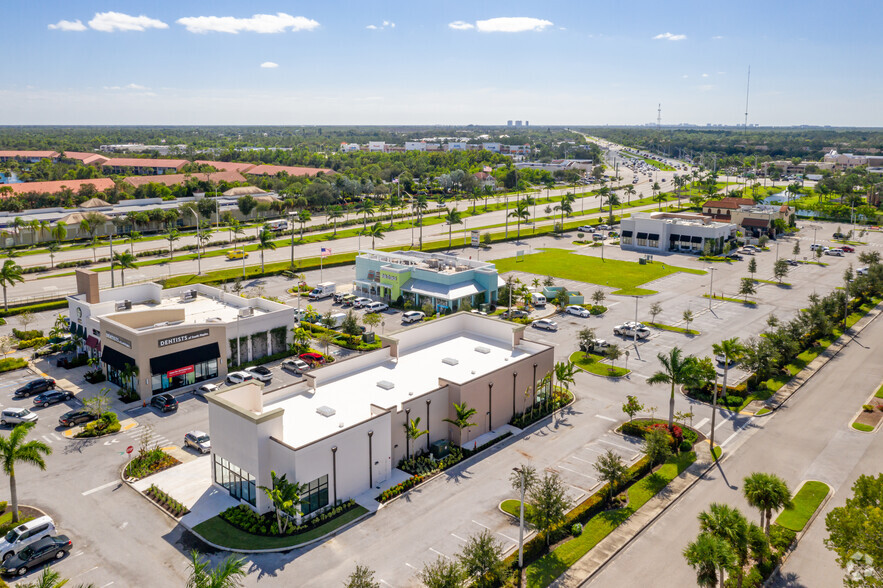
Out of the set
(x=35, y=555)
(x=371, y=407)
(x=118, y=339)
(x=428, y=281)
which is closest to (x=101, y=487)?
(x=35, y=555)

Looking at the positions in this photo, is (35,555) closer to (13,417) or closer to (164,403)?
(164,403)

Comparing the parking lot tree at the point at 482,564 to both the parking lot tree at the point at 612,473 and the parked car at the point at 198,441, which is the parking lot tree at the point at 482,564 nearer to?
the parking lot tree at the point at 612,473

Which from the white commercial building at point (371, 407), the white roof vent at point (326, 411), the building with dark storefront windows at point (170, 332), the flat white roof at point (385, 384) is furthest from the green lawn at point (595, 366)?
the building with dark storefront windows at point (170, 332)

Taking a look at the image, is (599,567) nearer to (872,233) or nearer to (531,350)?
(531,350)

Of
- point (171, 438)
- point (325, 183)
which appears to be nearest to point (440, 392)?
point (171, 438)

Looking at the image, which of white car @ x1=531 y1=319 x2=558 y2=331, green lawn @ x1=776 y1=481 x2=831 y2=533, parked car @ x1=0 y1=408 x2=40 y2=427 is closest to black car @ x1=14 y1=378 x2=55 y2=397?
parked car @ x1=0 y1=408 x2=40 y2=427

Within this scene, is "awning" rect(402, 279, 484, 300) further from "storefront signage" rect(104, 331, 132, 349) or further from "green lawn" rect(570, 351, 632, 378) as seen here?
"storefront signage" rect(104, 331, 132, 349)
